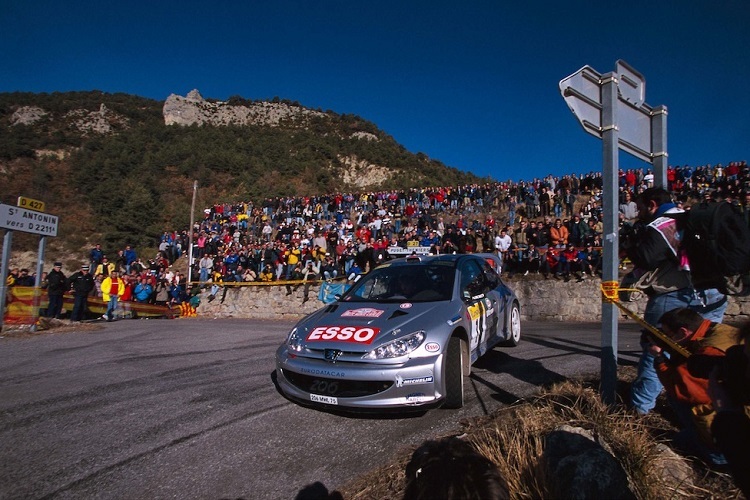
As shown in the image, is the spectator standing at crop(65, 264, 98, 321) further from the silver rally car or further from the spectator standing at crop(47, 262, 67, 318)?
the silver rally car

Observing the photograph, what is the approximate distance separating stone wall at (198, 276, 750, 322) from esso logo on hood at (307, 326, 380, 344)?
15.2 ft

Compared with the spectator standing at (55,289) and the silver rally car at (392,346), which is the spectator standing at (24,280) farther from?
the silver rally car at (392,346)

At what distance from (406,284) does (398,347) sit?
148 centimetres

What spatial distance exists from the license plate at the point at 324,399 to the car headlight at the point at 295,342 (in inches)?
18.7

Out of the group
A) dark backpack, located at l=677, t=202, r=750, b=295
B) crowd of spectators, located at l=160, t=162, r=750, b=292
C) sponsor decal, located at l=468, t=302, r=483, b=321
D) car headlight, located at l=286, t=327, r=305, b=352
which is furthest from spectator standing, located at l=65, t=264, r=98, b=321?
dark backpack, located at l=677, t=202, r=750, b=295

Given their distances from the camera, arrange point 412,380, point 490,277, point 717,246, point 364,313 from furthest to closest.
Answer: point 490,277, point 364,313, point 412,380, point 717,246

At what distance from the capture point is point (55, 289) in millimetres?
14062

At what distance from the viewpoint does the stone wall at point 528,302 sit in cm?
1255

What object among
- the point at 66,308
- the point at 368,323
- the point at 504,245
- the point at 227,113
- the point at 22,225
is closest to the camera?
the point at 368,323

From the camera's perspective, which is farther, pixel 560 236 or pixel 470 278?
pixel 560 236

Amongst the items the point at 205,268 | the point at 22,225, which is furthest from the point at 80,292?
the point at 205,268

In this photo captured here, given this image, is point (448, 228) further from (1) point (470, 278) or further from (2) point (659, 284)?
(2) point (659, 284)

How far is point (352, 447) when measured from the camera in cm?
334

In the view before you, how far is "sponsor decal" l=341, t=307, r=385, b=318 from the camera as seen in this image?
14.4ft
